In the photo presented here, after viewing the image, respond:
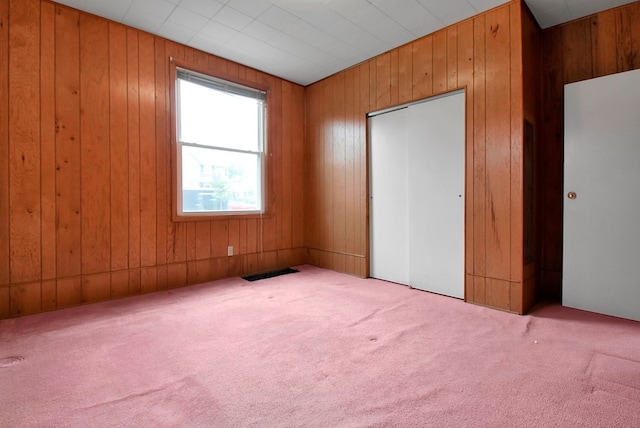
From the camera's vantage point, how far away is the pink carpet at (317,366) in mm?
1314

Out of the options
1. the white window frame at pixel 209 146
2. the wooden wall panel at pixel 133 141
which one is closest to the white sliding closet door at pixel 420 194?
the white window frame at pixel 209 146

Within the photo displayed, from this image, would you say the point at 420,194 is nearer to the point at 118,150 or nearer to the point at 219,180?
the point at 219,180

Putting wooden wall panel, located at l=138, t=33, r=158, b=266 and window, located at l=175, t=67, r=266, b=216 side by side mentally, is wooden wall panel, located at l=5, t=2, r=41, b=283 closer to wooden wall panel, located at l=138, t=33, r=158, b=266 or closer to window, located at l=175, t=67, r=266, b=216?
wooden wall panel, located at l=138, t=33, r=158, b=266

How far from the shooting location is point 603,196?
2.48m

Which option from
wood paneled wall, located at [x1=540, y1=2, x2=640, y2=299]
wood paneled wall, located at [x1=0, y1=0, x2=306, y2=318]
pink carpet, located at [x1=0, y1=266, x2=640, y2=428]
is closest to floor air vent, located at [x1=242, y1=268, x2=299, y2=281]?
wood paneled wall, located at [x1=0, y1=0, x2=306, y2=318]

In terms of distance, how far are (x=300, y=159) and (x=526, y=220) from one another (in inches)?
111

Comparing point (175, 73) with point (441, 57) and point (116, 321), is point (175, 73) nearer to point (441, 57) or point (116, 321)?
point (116, 321)

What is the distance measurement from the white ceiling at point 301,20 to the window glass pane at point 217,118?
46cm

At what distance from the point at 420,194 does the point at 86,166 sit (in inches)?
122

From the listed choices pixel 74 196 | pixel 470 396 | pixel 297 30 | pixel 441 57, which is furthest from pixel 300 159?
pixel 470 396

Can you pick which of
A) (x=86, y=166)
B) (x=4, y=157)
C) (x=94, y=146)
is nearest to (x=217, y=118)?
(x=94, y=146)

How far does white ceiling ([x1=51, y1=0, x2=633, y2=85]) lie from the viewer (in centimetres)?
254

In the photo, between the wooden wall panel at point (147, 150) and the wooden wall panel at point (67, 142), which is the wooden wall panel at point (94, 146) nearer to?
the wooden wall panel at point (67, 142)

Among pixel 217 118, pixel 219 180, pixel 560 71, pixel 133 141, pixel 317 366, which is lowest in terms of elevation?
pixel 317 366
